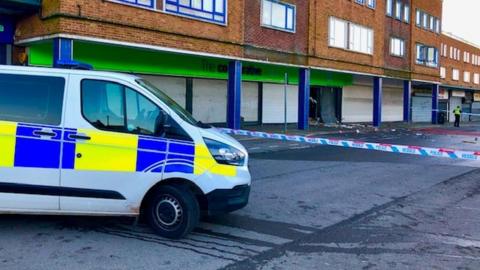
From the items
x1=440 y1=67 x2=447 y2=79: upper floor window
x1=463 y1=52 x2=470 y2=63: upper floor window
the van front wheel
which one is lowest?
the van front wheel

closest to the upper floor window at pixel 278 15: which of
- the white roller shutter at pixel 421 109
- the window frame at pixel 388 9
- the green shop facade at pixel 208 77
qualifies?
the green shop facade at pixel 208 77

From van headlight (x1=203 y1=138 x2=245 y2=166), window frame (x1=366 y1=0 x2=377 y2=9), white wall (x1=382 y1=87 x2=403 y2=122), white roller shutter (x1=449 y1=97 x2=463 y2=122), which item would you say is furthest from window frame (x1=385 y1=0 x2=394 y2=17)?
van headlight (x1=203 y1=138 x2=245 y2=166)

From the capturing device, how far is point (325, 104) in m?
34.5

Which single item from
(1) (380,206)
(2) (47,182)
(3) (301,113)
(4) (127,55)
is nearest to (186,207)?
(2) (47,182)

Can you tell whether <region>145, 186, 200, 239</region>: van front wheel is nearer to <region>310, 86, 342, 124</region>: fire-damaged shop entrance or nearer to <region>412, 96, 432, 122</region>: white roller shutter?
<region>310, 86, 342, 124</region>: fire-damaged shop entrance

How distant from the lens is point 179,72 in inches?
906

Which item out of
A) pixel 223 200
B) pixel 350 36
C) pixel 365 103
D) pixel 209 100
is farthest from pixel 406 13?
pixel 223 200

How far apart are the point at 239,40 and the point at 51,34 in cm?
861

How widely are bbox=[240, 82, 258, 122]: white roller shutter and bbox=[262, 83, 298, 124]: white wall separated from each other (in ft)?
2.42

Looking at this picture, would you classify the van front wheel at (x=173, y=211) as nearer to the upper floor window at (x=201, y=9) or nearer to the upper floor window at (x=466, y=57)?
the upper floor window at (x=201, y=9)

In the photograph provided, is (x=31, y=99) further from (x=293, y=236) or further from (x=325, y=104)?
(x=325, y=104)

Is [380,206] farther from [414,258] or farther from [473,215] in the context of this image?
[414,258]

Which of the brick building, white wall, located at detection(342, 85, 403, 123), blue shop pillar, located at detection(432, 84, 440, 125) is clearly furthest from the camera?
blue shop pillar, located at detection(432, 84, 440, 125)

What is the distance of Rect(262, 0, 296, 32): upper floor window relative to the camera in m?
23.7
